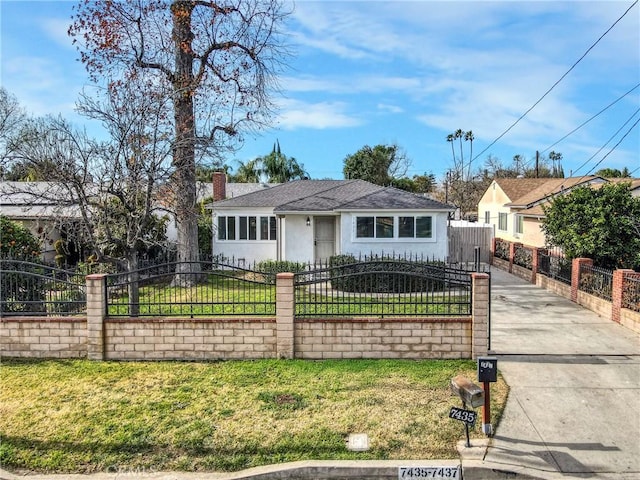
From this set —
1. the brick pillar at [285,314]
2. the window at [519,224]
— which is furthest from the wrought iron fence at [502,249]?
the brick pillar at [285,314]

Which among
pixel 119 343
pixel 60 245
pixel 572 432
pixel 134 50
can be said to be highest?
→ pixel 134 50

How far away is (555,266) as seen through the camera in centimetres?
1511

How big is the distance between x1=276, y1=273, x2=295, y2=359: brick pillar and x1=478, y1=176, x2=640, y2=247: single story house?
58.5 feet

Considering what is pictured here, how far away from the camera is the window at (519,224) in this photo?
26016mm

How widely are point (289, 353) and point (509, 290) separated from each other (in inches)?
404

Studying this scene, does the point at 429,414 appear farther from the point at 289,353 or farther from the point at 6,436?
the point at 6,436

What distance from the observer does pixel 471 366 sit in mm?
7402

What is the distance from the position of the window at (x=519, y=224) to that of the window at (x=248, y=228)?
1487 cm

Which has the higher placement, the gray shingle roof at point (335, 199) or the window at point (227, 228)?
the gray shingle roof at point (335, 199)

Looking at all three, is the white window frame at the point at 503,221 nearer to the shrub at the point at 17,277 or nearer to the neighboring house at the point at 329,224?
the neighboring house at the point at 329,224

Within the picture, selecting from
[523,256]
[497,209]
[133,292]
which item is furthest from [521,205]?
[133,292]

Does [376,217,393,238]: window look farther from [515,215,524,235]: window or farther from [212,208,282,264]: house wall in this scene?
[515,215,524,235]: window

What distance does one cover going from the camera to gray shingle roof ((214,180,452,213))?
16.4 meters

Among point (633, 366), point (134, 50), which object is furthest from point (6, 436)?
point (134, 50)
